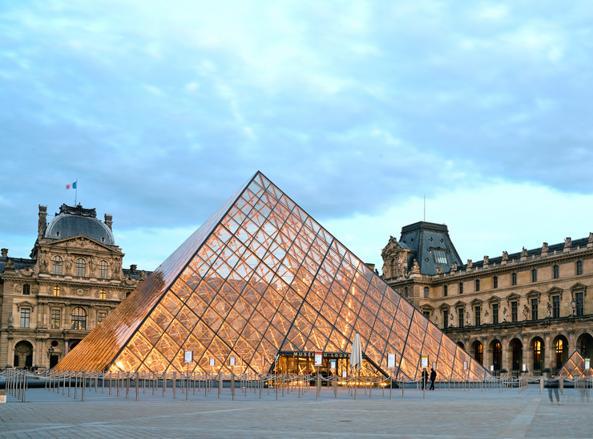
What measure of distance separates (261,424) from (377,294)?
23200 millimetres

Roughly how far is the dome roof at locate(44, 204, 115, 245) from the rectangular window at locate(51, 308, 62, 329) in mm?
7638

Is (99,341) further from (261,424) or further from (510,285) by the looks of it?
(510,285)

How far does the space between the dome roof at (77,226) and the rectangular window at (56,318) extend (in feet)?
25.1

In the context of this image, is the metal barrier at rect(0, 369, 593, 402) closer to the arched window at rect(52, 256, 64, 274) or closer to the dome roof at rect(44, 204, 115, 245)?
the arched window at rect(52, 256, 64, 274)

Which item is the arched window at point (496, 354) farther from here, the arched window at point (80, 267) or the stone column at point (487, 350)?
the arched window at point (80, 267)

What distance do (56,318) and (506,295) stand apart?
4484cm

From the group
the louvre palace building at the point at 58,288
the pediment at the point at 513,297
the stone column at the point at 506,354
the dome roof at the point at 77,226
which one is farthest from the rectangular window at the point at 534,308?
the dome roof at the point at 77,226

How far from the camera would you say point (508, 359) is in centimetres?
7294

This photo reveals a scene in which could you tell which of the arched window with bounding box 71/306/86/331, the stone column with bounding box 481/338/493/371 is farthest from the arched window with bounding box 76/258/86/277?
the stone column with bounding box 481/338/493/371

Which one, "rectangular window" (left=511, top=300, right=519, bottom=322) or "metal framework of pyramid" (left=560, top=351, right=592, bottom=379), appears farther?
"rectangular window" (left=511, top=300, right=519, bottom=322)

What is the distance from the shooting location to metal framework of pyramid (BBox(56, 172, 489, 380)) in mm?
29609

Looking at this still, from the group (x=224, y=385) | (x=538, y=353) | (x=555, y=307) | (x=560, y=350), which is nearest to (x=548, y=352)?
(x=560, y=350)

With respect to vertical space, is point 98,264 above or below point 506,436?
above

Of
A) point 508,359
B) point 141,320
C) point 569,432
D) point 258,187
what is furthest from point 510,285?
point 569,432
